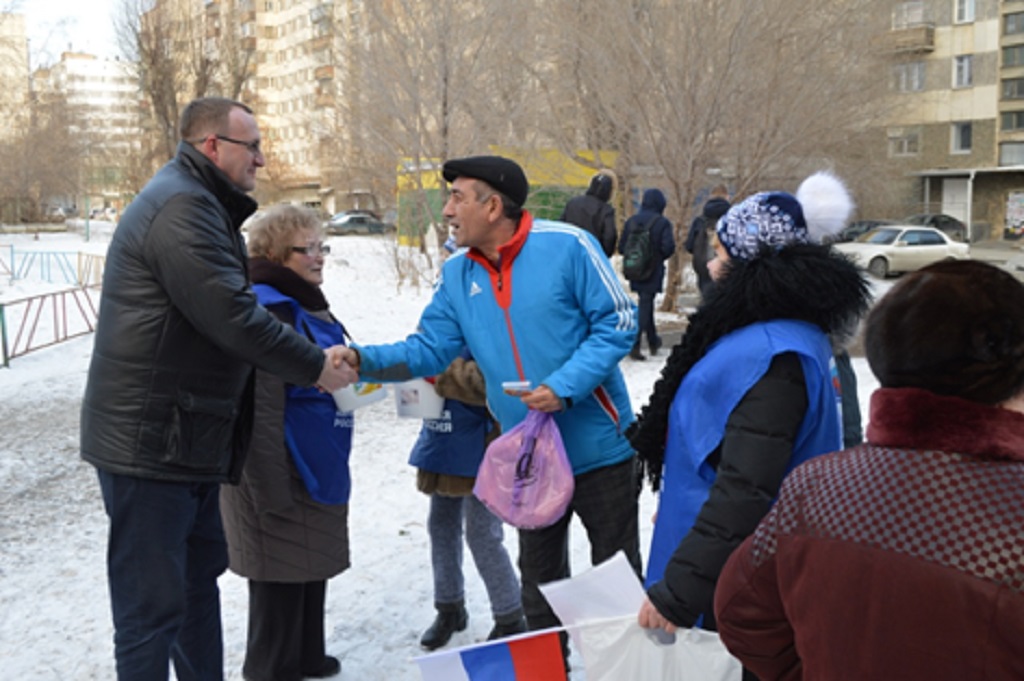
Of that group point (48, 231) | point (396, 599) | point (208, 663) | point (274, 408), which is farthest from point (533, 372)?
point (48, 231)

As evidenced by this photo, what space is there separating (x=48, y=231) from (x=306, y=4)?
1211 inches

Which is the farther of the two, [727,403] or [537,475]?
[537,475]

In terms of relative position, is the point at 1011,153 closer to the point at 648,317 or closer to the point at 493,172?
the point at 648,317

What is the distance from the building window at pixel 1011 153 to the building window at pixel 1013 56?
163 inches

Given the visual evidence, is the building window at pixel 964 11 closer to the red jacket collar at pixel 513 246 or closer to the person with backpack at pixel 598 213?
the person with backpack at pixel 598 213

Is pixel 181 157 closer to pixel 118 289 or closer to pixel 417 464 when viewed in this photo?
pixel 118 289

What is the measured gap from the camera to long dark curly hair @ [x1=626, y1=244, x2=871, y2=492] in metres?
2.25

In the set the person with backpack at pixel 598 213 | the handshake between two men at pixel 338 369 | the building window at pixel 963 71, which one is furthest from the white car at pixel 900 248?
the handshake between two men at pixel 338 369

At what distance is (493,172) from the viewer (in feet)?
10.6

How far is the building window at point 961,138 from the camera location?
155 feet

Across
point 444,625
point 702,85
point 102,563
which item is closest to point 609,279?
point 444,625

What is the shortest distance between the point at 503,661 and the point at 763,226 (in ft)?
4.73

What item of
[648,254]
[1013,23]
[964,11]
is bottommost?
[648,254]

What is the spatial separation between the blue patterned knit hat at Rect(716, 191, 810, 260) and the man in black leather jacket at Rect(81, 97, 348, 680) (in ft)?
4.85
